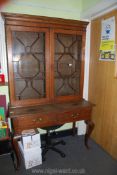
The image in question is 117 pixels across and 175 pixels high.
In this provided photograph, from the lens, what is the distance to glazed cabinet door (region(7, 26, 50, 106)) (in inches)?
73.1

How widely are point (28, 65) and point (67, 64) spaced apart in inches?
23.8

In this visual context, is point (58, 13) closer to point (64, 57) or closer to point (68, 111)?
point (64, 57)

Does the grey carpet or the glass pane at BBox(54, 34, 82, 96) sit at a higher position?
the glass pane at BBox(54, 34, 82, 96)

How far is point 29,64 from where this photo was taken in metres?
2.01

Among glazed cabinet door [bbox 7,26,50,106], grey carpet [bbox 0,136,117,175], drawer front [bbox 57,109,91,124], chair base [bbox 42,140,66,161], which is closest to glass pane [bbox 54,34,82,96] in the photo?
glazed cabinet door [bbox 7,26,50,106]

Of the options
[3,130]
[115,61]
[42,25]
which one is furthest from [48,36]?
[3,130]

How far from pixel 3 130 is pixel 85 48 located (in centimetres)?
176

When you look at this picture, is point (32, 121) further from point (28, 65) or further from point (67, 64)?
point (67, 64)

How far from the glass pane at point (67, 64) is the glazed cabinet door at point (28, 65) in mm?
198

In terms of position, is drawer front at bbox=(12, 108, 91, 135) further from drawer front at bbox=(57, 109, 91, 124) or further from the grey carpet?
the grey carpet

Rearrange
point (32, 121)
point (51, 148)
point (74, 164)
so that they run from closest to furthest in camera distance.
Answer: point (32, 121)
point (74, 164)
point (51, 148)

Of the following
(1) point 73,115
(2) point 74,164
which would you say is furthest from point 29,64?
(2) point 74,164

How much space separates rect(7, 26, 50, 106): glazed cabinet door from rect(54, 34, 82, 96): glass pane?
198 millimetres

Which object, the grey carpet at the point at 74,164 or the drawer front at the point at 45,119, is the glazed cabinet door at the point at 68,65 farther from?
the grey carpet at the point at 74,164
